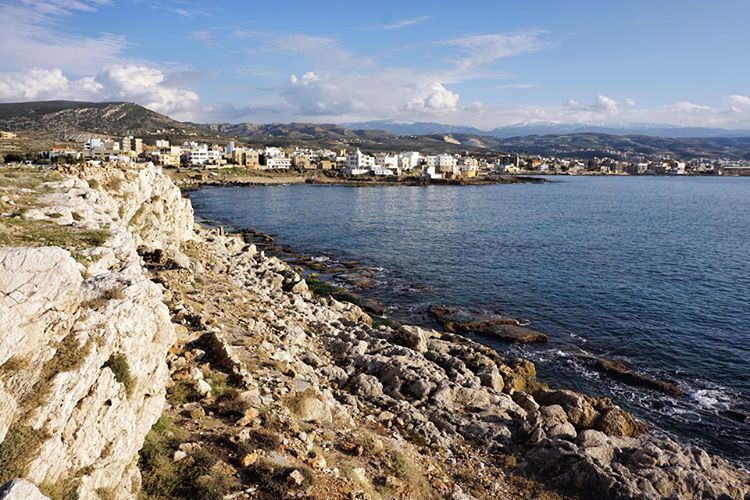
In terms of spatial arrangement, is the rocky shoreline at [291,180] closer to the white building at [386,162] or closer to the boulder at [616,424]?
the white building at [386,162]

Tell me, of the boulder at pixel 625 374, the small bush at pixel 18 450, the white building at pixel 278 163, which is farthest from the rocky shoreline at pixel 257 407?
the white building at pixel 278 163

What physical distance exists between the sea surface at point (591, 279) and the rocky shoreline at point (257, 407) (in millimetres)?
4309

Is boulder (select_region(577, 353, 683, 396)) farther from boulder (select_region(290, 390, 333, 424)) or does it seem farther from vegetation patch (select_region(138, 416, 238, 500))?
vegetation patch (select_region(138, 416, 238, 500))

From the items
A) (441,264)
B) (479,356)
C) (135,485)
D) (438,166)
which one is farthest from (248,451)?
(438,166)

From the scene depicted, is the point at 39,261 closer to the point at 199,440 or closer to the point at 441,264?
the point at 199,440

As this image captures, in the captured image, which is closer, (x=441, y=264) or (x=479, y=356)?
(x=479, y=356)

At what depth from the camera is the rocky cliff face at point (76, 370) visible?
288 inches

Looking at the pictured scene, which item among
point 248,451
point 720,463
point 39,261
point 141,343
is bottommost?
point 720,463

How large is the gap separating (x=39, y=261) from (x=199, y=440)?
4.84m

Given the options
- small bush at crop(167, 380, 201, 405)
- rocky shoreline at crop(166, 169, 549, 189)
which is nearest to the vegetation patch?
small bush at crop(167, 380, 201, 405)

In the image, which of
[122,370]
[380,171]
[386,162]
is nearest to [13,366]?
[122,370]

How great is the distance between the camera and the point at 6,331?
7.57m

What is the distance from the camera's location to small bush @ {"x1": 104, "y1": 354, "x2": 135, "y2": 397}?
28.6 ft

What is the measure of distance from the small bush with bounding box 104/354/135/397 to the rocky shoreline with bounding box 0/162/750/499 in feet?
0.08
